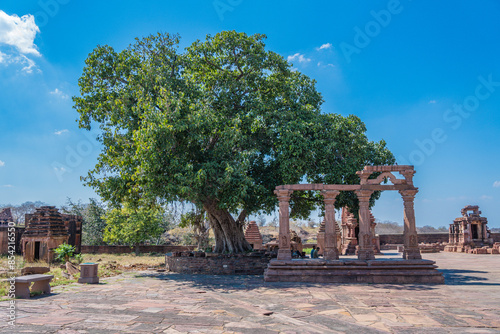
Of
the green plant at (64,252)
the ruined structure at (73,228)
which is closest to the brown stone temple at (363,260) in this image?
the green plant at (64,252)

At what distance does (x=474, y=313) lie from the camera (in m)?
7.82

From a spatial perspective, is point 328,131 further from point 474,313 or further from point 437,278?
point 474,313

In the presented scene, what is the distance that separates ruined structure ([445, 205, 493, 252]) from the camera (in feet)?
114

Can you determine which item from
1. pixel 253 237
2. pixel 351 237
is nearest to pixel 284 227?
pixel 253 237

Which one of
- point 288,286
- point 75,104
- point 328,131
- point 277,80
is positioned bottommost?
point 288,286

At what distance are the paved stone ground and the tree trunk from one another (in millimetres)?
5377

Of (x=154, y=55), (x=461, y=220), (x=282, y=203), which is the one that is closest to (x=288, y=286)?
(x=282, y=203)

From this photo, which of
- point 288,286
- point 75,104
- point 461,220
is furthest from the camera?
point 461,220

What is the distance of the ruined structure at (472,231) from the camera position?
3478 cm

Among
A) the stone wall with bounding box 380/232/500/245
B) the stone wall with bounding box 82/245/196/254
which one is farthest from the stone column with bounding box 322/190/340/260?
the stone wall with bounding box 380/232/500/245

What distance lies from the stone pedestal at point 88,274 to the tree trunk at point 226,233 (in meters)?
5.96

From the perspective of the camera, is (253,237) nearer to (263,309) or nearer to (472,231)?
(263,309)

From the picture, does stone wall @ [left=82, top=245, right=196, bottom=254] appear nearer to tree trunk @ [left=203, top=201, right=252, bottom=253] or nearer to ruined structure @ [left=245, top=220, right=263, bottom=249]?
ruined structure @ [left=245, top=220, right=263, bottom=249]

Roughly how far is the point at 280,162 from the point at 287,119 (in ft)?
6.53
